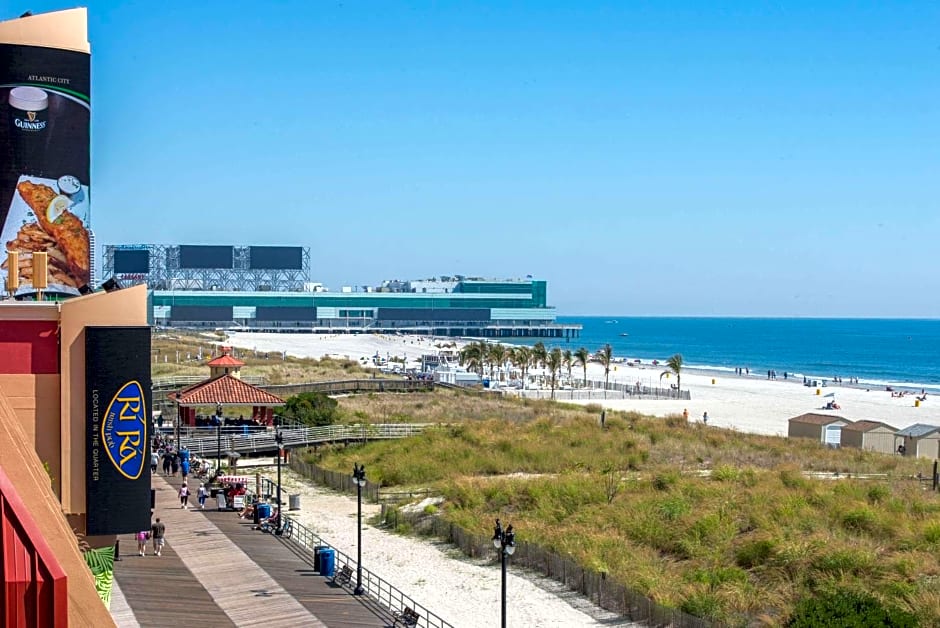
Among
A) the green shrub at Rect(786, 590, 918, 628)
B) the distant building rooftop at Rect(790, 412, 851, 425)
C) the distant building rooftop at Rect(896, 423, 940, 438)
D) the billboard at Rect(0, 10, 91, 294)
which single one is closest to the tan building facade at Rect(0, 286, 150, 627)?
the billboard at Rect(0, 10, 91, 294)

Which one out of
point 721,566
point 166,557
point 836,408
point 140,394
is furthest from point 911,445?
point 140,394

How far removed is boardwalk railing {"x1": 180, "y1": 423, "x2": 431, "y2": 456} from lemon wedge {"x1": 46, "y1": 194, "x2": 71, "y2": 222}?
22.8 m

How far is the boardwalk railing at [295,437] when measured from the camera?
4491 cm

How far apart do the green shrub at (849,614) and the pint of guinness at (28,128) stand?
748 inches

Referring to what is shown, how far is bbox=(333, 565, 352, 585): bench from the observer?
24.4 m

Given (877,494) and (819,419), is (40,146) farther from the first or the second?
(819,419)

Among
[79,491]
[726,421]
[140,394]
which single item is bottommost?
[726,421]

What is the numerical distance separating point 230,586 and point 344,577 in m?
2.80

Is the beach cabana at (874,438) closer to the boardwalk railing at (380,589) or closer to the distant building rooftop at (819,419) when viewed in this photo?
the distant building rooftop at (819,419)

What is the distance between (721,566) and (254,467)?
942 inches

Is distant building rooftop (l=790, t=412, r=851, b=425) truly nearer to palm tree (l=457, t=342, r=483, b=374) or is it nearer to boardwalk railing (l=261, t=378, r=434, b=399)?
boardwalk railing (l=261, t=378, r=434, b=399)

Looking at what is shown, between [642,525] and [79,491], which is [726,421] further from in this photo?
[79,491]

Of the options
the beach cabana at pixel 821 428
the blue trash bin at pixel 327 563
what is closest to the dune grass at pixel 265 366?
the beach cabana at pixel 821 428

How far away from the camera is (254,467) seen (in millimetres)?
43375
